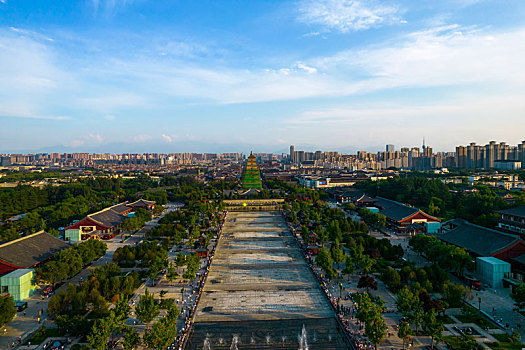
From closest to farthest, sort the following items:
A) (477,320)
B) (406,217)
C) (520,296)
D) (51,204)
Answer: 1. (477,320)
2. (520,296)
3. (406,217)
4. (51,204)

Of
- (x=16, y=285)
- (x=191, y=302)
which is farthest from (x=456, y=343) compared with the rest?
(x=16, y=285)

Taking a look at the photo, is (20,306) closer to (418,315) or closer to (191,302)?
(191,302)

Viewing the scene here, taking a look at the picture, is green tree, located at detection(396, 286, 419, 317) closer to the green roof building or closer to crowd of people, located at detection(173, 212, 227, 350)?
crowd of people, located at detection(173, 212, 227, 350)

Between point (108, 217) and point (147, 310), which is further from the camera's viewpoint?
point (108, 217)

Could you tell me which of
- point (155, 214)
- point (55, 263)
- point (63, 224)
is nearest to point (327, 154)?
point (155, 214)

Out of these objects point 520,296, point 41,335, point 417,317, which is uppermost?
point 520,296

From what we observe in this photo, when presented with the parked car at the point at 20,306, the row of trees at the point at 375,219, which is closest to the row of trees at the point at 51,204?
the parked car at the point at 20,306
